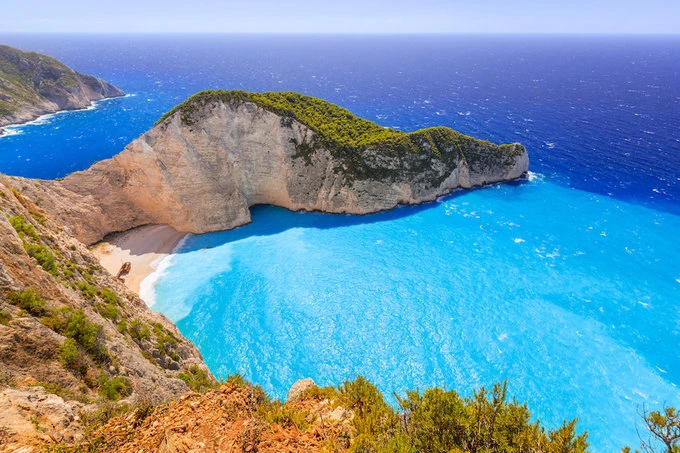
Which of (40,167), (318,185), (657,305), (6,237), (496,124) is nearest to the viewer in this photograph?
(6,237)

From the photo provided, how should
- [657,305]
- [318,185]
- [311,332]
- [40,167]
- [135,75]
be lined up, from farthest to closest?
[135,75] → [40,167] → [318,185] → [657,305] → [311,332]

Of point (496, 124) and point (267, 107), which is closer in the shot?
point (267, 107)

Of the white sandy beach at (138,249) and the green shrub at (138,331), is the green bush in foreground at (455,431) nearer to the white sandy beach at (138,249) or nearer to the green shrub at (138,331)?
the green shrub at (138,331)

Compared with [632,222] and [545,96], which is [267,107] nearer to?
[632,222]

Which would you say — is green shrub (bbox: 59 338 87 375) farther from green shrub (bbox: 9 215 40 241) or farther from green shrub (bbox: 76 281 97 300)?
green shrub (bbox: 9 215 40 241)

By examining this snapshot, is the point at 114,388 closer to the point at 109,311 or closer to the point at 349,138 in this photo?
the point at 109,311

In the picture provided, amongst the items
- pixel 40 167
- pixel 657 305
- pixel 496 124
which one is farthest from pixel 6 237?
pixel 496 124

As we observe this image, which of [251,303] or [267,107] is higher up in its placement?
[267,107]

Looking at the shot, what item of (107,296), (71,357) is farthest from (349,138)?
(71,357)
